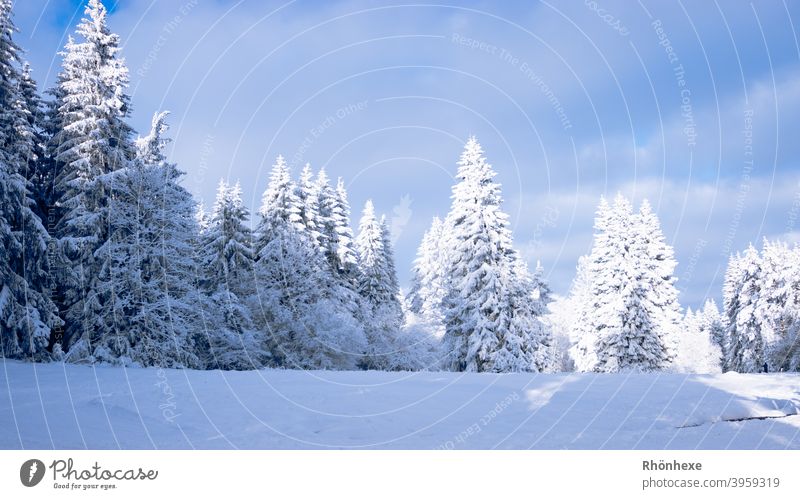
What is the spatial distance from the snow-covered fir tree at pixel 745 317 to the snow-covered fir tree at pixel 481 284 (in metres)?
19.7

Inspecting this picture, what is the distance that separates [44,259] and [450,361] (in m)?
21.1

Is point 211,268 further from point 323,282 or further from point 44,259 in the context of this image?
point 44,259

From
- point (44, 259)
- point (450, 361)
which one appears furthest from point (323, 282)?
point (44, 259)

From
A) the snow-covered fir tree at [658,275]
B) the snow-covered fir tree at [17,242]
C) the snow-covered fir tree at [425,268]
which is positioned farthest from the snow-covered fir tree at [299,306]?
the snow-covered fir tree at [658,275]

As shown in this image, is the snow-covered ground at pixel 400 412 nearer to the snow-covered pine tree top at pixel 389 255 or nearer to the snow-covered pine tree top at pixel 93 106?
the snow-covered pine tree top at pixel 93 106

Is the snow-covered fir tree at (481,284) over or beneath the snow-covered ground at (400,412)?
over

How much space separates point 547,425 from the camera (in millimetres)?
8617

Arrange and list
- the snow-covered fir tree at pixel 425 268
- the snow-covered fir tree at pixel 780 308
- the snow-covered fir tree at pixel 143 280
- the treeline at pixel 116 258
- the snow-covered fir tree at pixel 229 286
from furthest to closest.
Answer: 1. the snow-covered fir tree at pixel 425 268
2. the snow-covered fir tree at pixel 780 308
3. the snow-covered fir tree at pixel 229 286
4. the snow-covered fir tree at pixel 143 280
5. the treeline at pixel 116 258

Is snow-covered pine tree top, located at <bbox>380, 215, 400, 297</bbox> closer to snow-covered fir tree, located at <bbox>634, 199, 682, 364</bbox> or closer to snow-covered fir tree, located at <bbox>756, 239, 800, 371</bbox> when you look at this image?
snow-covered fir tree, located at <bbox>634, 199, 682, 364</bbox>

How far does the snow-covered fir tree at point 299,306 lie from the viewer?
30.5m

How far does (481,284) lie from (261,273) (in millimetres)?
13288

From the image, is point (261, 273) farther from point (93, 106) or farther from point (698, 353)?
point (698, 353)
